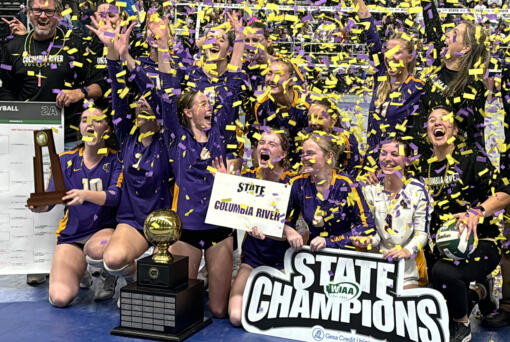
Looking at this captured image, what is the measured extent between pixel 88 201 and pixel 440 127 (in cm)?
221

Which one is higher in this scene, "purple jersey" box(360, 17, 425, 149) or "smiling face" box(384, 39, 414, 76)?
"smiling face" box(384, 39, 414, 76)

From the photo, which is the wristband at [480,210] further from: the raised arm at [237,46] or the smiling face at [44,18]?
the smiling face at [44,18]

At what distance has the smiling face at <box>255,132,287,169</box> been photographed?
3.37m

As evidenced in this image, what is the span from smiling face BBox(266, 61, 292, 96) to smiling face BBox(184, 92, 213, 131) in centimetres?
42

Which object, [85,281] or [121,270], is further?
[85,281]

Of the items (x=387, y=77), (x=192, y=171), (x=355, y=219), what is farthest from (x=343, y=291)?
Result: (x=387, y=77)

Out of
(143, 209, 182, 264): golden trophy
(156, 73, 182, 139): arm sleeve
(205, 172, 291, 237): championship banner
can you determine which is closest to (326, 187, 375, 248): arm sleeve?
(205, 172, 291, 237): championship banner

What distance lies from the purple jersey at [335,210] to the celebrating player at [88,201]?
124 cm

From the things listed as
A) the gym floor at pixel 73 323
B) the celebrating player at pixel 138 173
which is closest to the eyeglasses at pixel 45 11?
the celebrating player at pixel 138 173

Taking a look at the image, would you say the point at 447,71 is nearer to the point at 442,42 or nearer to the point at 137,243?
the point at 442,42

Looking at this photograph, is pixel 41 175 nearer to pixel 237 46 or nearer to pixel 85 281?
pixel 85 281

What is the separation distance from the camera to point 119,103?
360 centimetres

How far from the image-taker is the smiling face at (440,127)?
127 inches

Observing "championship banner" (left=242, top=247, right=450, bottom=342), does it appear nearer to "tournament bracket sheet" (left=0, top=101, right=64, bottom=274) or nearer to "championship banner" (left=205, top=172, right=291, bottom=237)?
"championship banner" (left=205, top=172, right=291, bottom=237)
